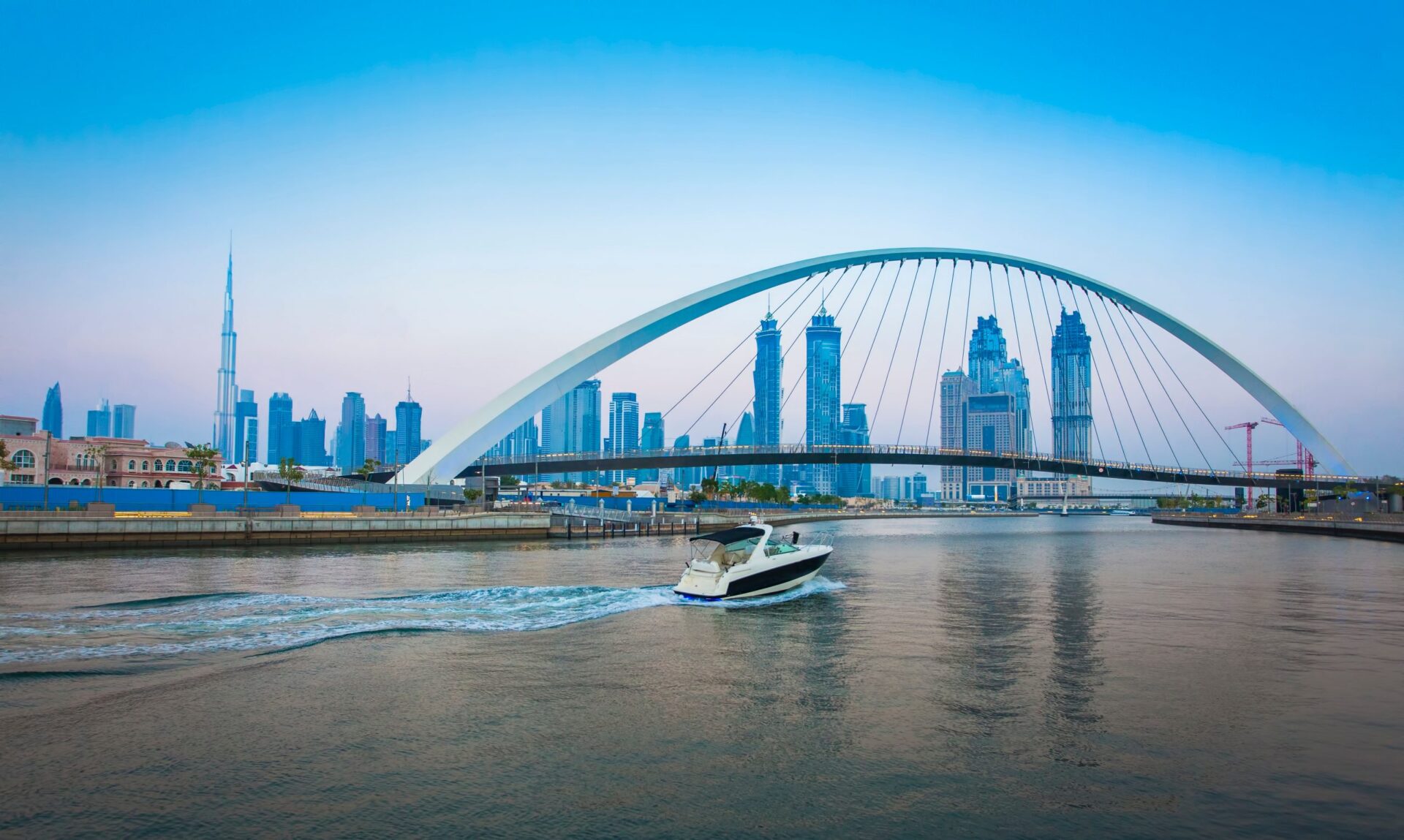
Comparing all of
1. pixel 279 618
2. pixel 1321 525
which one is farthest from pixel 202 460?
pixel 1321 525

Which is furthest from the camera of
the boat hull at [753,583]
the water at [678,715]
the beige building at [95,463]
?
the beige building at [95,463]

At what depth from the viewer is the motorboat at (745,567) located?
71.1 feet

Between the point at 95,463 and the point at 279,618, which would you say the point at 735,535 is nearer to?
the point at 279,618

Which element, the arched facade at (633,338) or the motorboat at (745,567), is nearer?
the motorboat at (745,567)

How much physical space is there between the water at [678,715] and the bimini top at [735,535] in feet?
5.92

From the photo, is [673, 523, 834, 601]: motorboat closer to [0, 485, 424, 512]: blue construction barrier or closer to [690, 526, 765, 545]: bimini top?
[690, 526, 765, 545]: bimini top

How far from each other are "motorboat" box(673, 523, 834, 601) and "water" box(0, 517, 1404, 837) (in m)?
0.49

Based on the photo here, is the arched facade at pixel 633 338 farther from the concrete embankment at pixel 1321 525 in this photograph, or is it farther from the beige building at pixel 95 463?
the beige building at pixel 95 463

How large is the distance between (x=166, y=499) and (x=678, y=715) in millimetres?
48823

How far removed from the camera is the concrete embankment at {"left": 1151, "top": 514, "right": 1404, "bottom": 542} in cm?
6016

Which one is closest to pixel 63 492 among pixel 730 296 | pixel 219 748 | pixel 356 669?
pixel 730 296

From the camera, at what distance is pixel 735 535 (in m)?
23.4

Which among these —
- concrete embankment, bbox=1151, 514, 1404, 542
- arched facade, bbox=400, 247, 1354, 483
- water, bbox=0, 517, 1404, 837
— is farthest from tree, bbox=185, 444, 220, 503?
concrete embankment, bbox=1151, 514, 1404, 542

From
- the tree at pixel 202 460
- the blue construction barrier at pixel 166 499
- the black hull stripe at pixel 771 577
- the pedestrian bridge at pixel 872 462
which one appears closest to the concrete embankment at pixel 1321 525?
the pedestrian bridge at pixel 872 462
